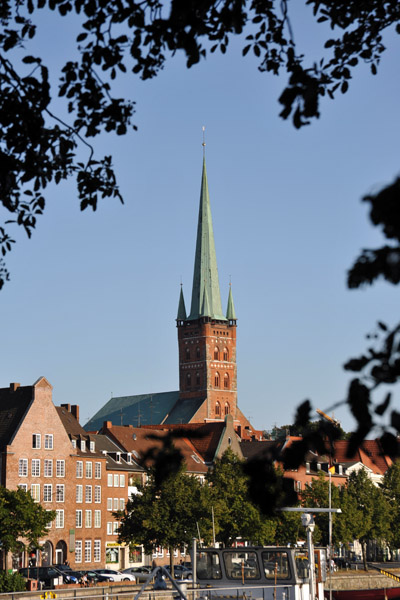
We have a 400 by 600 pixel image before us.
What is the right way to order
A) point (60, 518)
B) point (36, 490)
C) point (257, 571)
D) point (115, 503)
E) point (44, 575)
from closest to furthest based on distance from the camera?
point (257, 571), point (44, 575), point (36, 490), point (60, 518), point (115, 503)

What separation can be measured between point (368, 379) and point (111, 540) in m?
98.8

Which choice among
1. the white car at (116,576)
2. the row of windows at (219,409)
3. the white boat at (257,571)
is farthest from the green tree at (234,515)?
the row of windows at (219,409)

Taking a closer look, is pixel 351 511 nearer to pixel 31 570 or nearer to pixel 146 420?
pixel 31 570

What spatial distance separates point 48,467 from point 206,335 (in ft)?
333

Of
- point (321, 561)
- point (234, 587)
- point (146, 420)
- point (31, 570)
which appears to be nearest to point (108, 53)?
point (234, 587)

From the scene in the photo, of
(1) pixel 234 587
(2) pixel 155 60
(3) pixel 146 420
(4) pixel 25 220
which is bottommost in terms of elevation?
(1) pixel 234 587

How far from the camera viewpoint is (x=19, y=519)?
74.6 meters

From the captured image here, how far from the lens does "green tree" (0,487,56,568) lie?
73500 millimetres

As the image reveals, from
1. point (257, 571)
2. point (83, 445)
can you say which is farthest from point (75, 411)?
point (257, 571)

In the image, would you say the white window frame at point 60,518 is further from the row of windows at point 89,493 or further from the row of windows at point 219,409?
the row of windows at point 219,409

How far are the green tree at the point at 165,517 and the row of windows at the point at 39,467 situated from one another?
15768mm

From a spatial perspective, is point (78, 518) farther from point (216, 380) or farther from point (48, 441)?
point (216, 380)

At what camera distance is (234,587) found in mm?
29172

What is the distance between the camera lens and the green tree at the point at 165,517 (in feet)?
248
